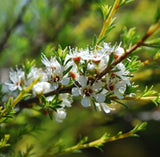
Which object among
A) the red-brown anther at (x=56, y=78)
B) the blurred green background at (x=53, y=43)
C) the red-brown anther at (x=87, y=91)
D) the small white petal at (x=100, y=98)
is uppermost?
the blurred green background at (x=53, y=43)

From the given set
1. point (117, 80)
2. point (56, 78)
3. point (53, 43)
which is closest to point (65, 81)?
point (56, 78)

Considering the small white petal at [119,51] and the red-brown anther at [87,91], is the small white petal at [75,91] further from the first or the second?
the small white petal at [119,51]

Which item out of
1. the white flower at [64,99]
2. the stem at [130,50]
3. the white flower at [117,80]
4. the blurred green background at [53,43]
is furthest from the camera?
the blurred green background at [53,43]

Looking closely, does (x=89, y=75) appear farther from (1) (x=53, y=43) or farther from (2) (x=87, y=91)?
(1) (x=53, y=43)

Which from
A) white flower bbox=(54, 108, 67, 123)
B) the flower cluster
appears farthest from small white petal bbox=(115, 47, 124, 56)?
white flower bbox=(54, 108, 67, 123)

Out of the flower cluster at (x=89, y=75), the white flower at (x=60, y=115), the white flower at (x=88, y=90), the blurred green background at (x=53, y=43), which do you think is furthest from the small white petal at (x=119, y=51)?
the blurred green background at (x=53, y=43)

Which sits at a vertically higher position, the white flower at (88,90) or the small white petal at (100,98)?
the white flower at (88,90)

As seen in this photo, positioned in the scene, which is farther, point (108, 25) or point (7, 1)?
point (7, 1)

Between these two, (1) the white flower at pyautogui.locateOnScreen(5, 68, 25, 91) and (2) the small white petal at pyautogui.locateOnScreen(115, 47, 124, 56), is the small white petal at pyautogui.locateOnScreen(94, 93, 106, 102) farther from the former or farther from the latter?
(1) the white flower at pyautogui.locateOnScreen(5, 68, 25, 91)

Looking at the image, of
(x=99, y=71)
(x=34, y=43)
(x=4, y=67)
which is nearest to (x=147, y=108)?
(x=34, y=43)

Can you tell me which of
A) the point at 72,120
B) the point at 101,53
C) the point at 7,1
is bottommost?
the point at 101,53

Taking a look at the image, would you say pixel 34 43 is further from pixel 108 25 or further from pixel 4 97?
pixel 108 25
